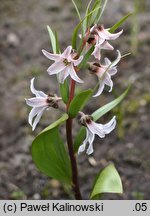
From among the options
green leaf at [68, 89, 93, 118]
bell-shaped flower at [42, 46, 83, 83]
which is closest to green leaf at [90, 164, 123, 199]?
green leaf at [68, 89, 93, 118]

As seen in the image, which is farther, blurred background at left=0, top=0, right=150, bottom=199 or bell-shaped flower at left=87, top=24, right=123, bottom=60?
blurred background at left=0, top=0, right=150, bottom=199

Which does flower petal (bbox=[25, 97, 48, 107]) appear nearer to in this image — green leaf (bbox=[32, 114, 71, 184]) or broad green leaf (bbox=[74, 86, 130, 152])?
green leaf (bbox=[32, 114, 71, 184])

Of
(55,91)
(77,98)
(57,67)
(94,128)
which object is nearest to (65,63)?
(57,67)

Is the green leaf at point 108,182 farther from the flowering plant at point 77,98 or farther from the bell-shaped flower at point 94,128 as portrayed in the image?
the bell-shaped flower at point 94,128

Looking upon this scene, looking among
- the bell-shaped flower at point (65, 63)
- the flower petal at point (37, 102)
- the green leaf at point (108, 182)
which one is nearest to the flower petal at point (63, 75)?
the bell-shaped flower at point (65, 63)

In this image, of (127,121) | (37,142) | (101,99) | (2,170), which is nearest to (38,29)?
(101,99)

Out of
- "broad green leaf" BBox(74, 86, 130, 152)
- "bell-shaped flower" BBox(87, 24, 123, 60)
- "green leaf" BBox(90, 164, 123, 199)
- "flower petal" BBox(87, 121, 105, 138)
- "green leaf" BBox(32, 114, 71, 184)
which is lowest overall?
"green leaf" BBox(90, 164, 123, 199)

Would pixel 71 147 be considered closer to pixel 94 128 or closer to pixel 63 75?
pixel 94 128
